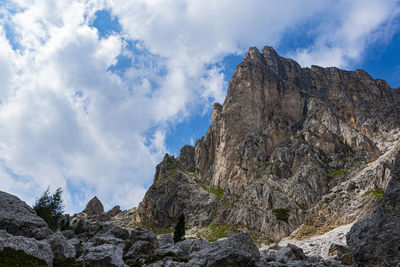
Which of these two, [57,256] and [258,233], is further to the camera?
[258,233]

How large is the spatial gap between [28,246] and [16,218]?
1867cm

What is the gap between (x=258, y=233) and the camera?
112 meters

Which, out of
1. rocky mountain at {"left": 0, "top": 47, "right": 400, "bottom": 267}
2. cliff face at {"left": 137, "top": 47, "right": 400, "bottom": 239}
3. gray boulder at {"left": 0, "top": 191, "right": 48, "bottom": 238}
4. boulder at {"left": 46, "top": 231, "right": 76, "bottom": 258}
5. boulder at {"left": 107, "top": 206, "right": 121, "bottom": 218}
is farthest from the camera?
boulder at {"left": 107, "top": 206, "right": 121, "bottom": 218}

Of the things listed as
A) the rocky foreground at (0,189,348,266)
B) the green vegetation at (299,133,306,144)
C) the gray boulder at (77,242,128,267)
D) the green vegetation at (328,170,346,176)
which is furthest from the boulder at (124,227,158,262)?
the green vegetation at (299,133,306,144)

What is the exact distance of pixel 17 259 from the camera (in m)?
26.4

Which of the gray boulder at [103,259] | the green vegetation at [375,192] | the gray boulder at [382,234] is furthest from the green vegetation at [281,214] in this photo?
the gray boulder at [382,234]

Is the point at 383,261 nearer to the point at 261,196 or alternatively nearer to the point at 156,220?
the point at 261,196

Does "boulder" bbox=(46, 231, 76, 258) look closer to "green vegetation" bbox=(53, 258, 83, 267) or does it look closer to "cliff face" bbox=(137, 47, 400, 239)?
"green vegetation" bbox=(53, 258, 83, 267)

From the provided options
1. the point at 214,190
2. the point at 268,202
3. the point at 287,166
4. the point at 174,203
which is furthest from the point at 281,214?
the point at 174,203

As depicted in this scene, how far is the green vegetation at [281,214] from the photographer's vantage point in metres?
111

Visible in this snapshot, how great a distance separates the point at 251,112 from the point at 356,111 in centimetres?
6215

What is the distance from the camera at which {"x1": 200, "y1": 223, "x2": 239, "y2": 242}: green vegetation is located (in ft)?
383

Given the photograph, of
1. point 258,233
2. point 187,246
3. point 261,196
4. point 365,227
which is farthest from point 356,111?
point 365,227

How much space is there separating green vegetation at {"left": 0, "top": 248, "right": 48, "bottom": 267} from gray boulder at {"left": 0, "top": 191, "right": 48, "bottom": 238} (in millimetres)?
17318
